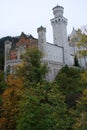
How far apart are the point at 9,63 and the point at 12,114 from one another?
34.1 meters

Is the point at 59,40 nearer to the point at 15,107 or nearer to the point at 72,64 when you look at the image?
the point at 72,64

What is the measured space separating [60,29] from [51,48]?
939 centimetres

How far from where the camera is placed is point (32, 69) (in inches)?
1670

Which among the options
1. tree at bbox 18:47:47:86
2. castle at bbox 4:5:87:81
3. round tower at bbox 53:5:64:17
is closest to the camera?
tree at bbox 18:47:47:86

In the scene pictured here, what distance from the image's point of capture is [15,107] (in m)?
37.7

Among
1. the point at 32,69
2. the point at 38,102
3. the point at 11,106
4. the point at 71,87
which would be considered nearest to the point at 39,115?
the point at 38,102

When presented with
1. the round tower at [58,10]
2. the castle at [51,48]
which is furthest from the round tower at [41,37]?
the round tower at [58,10]

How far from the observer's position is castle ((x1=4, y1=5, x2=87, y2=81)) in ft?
235

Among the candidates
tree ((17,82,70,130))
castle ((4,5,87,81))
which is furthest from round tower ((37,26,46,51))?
tree ((17,82,70,130))

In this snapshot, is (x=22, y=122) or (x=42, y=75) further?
(x=42, y=75)

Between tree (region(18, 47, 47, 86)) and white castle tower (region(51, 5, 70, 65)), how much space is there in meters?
38.1

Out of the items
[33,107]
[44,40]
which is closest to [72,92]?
[33,107]

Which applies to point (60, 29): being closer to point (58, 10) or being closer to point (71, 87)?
point (58, 10)

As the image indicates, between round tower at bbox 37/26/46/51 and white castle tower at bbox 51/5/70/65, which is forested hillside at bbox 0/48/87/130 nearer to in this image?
round tower at bbox 37/26/46/51
